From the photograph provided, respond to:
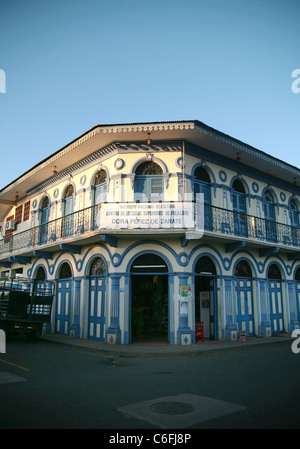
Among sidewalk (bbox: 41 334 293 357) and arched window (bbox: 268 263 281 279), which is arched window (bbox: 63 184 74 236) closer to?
sidewalk (bbox: 41 334 293 357)

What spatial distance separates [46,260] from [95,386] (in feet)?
40.2

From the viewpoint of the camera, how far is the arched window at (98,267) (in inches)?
568

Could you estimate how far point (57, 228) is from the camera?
16953 mm

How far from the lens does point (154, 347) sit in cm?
1223

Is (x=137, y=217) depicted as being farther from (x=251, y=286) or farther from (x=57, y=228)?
(x=251, y=286)

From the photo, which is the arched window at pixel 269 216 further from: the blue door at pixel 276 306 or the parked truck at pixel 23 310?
the parked truck at pixel 23 310

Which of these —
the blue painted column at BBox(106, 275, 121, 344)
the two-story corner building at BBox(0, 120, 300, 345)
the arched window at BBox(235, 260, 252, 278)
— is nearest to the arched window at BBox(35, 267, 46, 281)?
the two-story corner building at BBox(0, 120, 300, 345)

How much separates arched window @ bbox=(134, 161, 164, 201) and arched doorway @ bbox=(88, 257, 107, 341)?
315 centimetres

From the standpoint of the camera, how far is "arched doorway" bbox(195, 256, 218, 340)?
1413 cm

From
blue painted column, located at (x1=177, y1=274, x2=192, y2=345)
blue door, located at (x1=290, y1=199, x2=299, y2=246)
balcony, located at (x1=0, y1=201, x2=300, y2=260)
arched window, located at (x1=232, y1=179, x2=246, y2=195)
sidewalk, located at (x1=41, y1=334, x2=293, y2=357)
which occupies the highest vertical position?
arched window, located at (x1=232, y1=179, x2=246, y2=195)

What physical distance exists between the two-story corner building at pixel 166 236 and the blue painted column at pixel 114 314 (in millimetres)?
36

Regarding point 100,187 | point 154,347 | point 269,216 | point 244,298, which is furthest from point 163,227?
point 269,216

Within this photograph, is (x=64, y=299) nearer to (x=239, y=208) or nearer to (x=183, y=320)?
(x=183, y=320)
